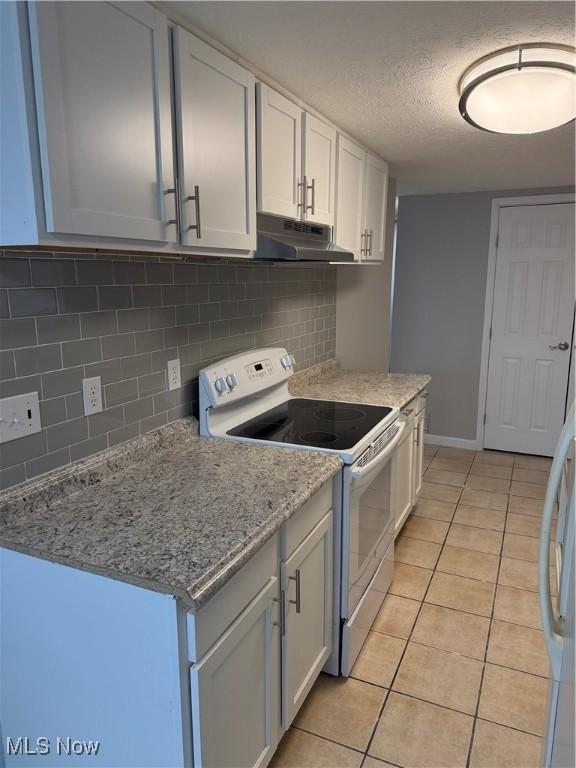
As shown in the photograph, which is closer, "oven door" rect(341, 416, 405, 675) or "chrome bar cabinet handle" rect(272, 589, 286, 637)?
"chrome bar cabinet handle" rect(272, 589, 286, 637)

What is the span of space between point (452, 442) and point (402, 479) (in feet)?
6.99

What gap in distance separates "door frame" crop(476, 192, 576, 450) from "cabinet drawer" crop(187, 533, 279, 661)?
11.8ft

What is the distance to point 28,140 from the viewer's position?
Answer: 1.05 metres

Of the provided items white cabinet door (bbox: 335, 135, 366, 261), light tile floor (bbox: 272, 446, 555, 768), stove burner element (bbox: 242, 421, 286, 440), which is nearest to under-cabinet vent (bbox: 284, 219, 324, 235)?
white cabinet door (bbox: 335, 135, 366, 261)

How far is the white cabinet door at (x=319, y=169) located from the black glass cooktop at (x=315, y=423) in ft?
2.82

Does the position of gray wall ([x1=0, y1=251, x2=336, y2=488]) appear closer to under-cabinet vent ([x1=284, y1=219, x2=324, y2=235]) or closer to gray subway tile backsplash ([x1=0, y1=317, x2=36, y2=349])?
gray subway tile backsplash ([x1=0, y1=317, x2=36, y2=349])

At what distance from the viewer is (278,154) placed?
1.93m

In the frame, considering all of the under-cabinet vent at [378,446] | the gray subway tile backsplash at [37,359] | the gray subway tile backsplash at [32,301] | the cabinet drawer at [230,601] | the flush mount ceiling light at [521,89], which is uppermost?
the flush mount ceiling light at [521,89]

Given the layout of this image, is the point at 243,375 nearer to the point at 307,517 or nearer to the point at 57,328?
the point at 307,517

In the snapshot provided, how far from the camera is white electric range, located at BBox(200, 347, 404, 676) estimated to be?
1969mm

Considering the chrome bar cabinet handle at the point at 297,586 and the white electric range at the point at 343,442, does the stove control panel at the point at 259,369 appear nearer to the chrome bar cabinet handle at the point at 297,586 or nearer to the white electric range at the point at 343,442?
the white electric range at the point at 343,442

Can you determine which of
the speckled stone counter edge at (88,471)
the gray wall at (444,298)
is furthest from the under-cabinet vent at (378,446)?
the gray wall at (444,298)

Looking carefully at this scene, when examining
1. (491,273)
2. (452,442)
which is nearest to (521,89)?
(491,273)

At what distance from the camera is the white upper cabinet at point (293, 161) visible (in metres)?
1.84
